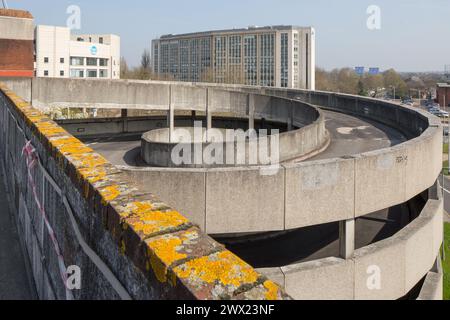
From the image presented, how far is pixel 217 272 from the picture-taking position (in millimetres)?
1901

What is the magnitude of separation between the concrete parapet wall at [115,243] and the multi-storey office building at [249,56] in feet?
286

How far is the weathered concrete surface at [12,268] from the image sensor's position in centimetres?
439

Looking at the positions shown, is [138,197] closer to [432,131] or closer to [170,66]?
[432,131]

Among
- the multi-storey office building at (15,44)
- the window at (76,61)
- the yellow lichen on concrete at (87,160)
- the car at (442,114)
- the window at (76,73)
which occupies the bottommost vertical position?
the yellow lichen on concrete at (87,160)

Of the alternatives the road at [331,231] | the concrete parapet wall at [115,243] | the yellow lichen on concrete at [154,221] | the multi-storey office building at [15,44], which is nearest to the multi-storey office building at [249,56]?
the multi-storey office building at [15,44]

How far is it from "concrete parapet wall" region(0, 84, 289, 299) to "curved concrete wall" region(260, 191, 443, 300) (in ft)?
22.1

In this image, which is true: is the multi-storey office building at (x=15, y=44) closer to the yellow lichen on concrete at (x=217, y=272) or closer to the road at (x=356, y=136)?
the road at (x=356, y=136)

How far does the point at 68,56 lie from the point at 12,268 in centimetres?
8003

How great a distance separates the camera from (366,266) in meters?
10.8

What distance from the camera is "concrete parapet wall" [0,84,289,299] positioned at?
187cm

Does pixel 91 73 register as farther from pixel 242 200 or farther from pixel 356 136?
pixel 242 200

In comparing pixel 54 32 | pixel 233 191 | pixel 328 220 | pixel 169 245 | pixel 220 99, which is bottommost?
pixel 328 220

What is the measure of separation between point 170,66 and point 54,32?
69.0 meters
